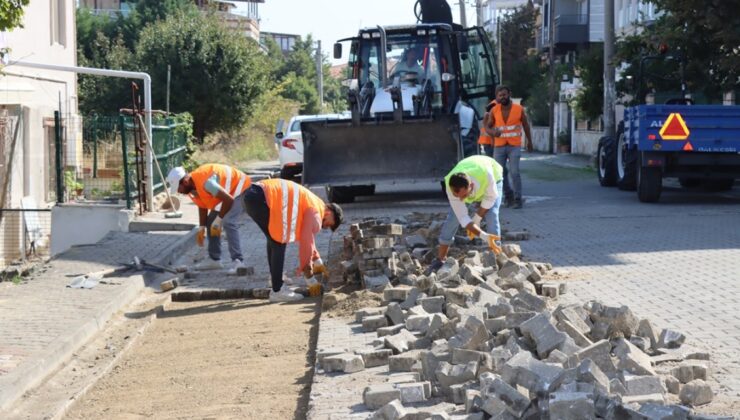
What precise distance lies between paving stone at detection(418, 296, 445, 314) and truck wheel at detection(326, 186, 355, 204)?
37.4 feet

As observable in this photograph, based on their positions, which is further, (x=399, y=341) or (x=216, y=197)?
(x=216, y=197)

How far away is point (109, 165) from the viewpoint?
18594 millimetres

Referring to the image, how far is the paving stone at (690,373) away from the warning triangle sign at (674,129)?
1157 cm

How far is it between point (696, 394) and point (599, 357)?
0.62 meters

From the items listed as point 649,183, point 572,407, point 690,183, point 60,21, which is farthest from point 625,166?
point 572,407

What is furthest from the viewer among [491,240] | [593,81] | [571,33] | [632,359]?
[571,33]

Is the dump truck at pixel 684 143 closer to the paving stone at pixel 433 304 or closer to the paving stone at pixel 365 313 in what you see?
the paving stone at pixel 365 313

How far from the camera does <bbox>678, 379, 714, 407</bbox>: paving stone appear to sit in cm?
546

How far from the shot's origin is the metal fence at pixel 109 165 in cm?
1756

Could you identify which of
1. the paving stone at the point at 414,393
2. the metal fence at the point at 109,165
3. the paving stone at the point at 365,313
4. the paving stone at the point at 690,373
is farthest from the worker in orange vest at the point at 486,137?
the paving stone at the point at 414,393

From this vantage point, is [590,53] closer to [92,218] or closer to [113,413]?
[92,218]

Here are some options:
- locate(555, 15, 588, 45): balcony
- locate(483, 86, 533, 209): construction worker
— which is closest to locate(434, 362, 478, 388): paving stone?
locate(483, 86, 533, 209): construction worker

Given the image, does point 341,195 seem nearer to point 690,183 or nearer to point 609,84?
point 690,183

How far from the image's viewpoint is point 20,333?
882 cm
